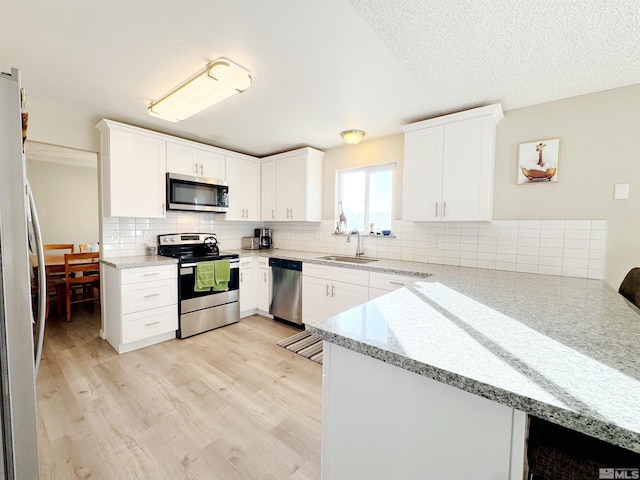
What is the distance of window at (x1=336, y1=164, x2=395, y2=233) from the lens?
3.38m

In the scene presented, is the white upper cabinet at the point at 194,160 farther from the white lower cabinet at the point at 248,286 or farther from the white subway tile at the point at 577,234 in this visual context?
the white subway tile at the point at 577,234

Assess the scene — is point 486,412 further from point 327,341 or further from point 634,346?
point 634,346

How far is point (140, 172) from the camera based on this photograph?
2975mm

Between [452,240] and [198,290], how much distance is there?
2.88m

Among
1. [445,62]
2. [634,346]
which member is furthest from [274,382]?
[445,62]

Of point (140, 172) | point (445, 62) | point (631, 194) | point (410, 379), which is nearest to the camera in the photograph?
point (410, 379)

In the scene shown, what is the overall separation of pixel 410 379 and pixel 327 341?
1.00 ft

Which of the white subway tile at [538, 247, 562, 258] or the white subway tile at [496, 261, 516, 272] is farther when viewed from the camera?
the white subway tile at [496, 261, 516, 272]

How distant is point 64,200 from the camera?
214 inches

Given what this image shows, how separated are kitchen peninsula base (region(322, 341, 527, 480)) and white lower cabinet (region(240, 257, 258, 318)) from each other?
2.86 meters

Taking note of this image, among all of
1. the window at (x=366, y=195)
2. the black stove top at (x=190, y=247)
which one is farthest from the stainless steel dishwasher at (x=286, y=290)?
the window at (x=366, y=195)

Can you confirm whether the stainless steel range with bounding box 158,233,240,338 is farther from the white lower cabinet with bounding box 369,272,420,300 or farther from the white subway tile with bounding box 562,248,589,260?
the white subway tile with bounding box 562,248,589,260

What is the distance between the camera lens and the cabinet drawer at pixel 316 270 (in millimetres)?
3121

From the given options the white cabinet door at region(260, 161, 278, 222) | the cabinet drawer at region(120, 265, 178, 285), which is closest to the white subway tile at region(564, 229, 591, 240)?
the white cabinet door at region(260, 161, 278, 222)
